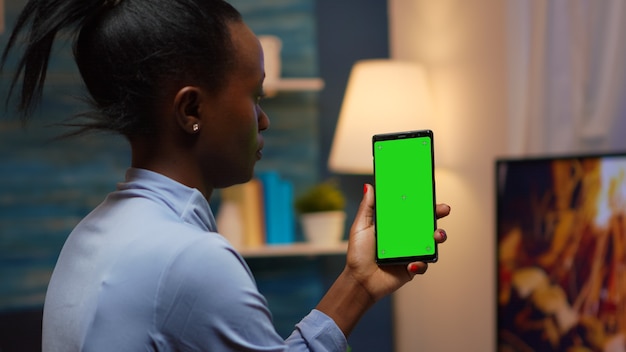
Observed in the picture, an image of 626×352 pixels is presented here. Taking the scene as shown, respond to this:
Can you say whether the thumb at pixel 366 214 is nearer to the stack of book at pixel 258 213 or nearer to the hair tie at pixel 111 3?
the hair tie at pixel 111 3

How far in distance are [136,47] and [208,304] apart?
0.27 m

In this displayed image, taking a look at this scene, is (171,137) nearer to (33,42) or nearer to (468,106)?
(33,42)

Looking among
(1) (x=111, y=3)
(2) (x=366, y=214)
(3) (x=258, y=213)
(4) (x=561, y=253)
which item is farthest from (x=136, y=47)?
(3) (x=258, y=213)

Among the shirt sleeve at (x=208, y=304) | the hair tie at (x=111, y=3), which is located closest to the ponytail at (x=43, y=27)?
the hair tie at (x=111, y=3)

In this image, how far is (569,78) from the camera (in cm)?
233

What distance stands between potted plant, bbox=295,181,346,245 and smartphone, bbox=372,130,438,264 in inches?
81.7

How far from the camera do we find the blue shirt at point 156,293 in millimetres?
848

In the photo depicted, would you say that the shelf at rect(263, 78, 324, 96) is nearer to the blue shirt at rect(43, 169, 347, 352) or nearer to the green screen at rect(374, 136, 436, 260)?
the green screen at rect(374, 136, 436, 260)

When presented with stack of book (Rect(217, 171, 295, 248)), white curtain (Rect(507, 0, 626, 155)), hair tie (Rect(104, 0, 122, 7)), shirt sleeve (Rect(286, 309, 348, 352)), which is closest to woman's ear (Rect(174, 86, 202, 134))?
hair tie (Rect(104, 0, 122, 7))

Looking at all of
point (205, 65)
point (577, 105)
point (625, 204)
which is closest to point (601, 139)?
point (577, 105)

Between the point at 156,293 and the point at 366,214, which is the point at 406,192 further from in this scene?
the point at 156,293

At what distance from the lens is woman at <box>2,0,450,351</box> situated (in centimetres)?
85

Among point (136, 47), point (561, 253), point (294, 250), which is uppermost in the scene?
point (136, 47)

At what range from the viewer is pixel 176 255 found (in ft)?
2.79
